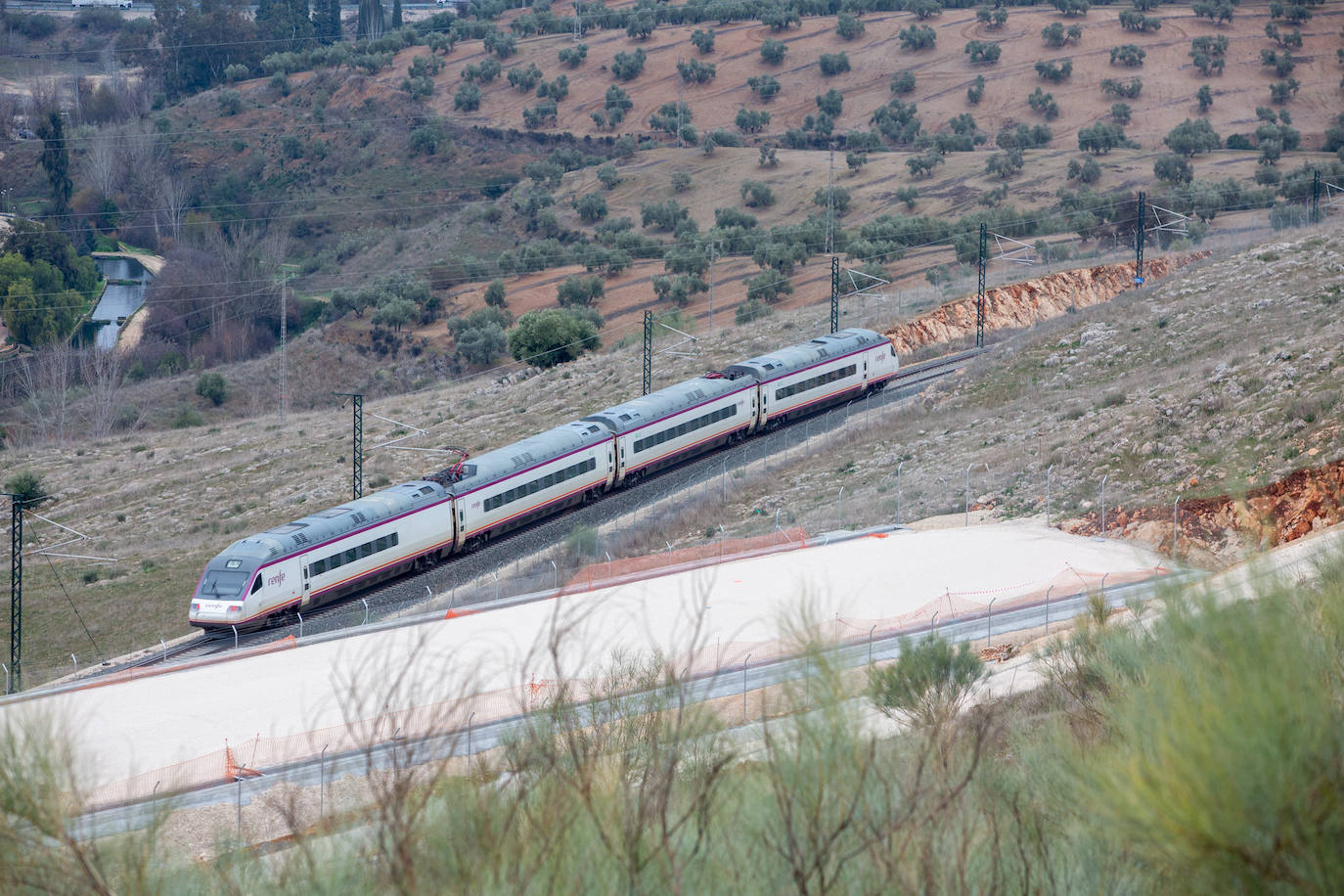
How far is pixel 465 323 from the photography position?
83.0m

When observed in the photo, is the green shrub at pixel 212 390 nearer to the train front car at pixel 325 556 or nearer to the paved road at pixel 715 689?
the train front car at pixel 325 556

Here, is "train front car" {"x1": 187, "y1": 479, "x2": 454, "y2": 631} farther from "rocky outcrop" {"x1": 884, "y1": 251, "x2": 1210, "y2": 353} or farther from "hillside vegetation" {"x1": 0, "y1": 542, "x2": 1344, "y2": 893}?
"rocky outcrop" {"x1": 884, "y1": 251, "x2": 1210, "y2": 353}

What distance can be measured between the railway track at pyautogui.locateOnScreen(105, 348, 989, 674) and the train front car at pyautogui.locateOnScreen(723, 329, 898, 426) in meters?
0.85

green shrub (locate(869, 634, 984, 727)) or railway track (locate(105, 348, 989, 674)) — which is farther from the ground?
green shrub (locate(869, 634, 984, 727))

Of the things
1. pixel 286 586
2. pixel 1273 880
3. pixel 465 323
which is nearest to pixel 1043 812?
pixel 1273 880

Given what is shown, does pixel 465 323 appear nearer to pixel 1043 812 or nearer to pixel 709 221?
pixel 709 221

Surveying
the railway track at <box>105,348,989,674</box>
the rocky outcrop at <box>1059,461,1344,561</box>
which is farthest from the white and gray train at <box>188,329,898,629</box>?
the rocky outcrop at <box>1059,461,1344,561</box>

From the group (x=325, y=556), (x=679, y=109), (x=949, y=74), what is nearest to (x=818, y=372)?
(x=325, y=556)

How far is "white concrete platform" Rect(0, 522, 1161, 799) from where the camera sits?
20.3m

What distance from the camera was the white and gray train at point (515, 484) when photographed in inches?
1166

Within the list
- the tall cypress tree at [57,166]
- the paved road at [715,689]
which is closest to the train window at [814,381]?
the paved road at [715,689]

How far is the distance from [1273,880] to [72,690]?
24.1 m

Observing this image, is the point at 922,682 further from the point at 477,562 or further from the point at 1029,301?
the point at 1029,301

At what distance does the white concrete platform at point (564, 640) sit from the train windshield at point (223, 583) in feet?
7.15
